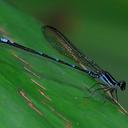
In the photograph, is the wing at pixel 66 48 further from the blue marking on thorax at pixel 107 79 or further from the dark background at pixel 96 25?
the dark background at pixel 96 25

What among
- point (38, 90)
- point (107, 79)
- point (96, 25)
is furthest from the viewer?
point (96, 25)

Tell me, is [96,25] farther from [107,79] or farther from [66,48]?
Answer: [107,79]

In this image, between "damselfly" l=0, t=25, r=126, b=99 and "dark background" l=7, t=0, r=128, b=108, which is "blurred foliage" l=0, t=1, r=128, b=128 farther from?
"dark background" l=7, t=0, r=128, b=108

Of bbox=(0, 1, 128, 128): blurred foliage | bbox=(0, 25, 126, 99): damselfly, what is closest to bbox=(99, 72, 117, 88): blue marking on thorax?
bbox=(0, 25, 126, 99): damselfly

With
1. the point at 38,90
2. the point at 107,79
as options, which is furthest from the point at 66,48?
the point at 38,90

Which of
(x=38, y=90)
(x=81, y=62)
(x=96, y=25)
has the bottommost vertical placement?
(x=38, y=90)

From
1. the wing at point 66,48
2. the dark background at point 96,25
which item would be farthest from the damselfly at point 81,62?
the dark background at point 96,25

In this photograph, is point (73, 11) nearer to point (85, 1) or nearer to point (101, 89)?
point (85, 1)

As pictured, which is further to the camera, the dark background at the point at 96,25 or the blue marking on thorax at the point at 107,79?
the dark background at the point at 96,25
